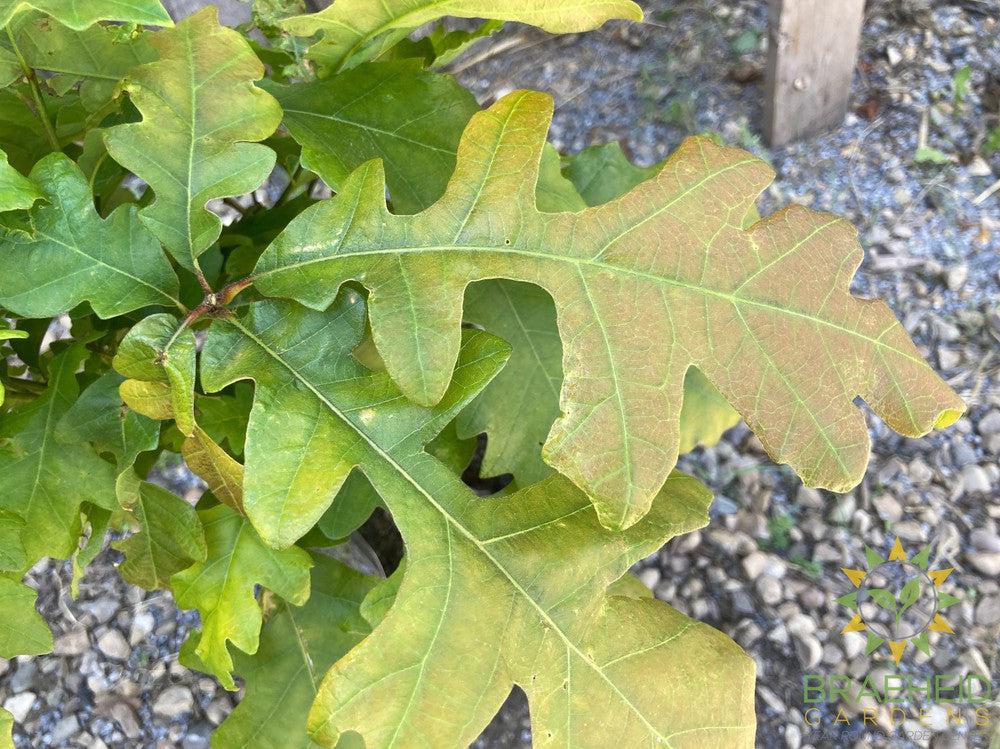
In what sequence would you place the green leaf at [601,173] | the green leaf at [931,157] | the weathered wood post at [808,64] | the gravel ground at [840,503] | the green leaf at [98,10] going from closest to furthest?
the green leaf at [98,10] → the green leaf at [601,173] → the gravel ground at [840,503] → the weathered wood post at [808,64] → the green leaf at [931,157]

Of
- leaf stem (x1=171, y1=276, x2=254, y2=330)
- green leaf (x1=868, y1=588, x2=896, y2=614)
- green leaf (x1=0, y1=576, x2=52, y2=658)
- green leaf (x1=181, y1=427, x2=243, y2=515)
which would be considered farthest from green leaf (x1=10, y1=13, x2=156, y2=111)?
green leaf (x1=868, y1=588, x2=896, y2=614)

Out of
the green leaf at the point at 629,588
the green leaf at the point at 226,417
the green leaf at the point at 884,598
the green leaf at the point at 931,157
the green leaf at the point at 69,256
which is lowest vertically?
the green leaf at the point at 884,598

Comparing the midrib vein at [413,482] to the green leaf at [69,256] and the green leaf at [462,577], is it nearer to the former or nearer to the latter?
the green leaf at [462,577]

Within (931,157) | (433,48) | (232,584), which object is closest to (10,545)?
(232,584)

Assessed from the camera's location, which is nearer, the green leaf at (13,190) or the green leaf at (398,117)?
the green leaf at (13,190)

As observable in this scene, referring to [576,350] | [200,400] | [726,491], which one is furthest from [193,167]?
[726,491]

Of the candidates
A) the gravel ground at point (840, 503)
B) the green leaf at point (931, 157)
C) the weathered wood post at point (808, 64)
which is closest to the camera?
the gravel ground at point (840, 503)

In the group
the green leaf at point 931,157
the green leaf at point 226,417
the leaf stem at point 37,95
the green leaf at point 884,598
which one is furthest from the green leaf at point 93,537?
the green leaf at point 931,157
